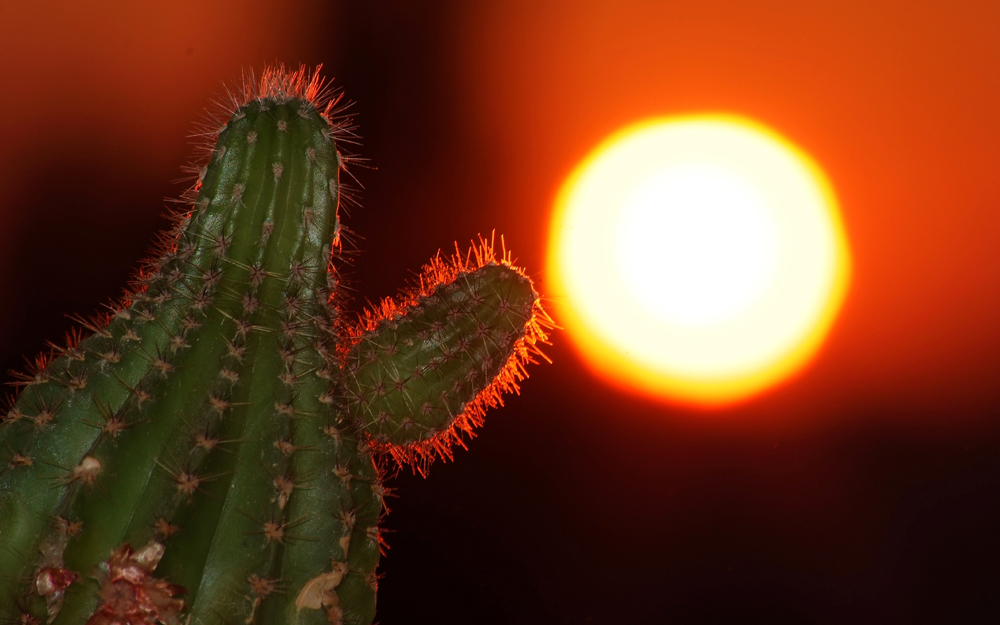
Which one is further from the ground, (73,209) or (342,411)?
(73,209)

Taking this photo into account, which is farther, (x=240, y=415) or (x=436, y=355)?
(x=436, y=355)

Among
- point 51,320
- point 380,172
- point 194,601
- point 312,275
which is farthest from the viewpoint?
point 380,172

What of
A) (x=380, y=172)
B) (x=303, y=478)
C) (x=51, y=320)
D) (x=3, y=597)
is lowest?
(x=3, y=597)

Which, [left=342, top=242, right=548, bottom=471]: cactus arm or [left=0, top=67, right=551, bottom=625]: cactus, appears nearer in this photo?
[left=0, top=67, right=551, bottom=625]: cactus

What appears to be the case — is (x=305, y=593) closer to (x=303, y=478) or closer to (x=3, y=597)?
(x=303, y=478)

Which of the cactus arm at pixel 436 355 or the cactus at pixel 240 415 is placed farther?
the cactus arm at pixel 436 355

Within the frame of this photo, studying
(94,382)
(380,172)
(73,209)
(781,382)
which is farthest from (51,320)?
(781,382)

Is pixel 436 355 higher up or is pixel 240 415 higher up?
pixel 436 355

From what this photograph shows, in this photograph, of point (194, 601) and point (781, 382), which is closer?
point (194, 601)
